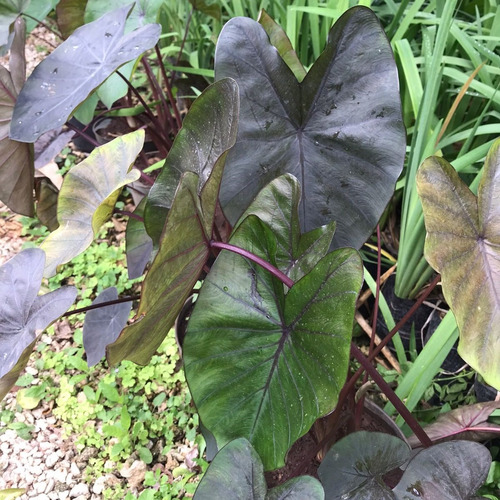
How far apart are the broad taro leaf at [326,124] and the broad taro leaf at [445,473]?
377 millimetres

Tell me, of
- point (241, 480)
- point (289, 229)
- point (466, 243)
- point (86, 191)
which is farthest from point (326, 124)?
point (241, 480)

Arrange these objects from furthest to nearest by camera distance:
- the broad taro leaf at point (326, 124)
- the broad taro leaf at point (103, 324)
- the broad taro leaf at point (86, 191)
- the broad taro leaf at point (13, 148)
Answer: the broad taro leaf at point (103, 324) < the broad taro leaf at point (13, 148) < the broad taro leaf at point (86, 191) < the broad taro leaf at point (326, 124)

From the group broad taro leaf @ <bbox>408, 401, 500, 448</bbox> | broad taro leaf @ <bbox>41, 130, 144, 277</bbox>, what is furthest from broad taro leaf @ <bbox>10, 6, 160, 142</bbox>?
broad taro leaf @ <bbox>408, 401, 500, 448</bbox>

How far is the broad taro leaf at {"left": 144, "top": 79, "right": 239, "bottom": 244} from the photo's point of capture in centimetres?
75

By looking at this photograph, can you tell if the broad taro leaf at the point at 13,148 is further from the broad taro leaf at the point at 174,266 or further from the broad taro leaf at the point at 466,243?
the broad taro leaf at the point at 466,243

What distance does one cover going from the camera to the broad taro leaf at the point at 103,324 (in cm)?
132

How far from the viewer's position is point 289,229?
0.81 m

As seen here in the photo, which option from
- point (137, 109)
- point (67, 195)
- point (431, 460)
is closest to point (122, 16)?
point (67, 195)

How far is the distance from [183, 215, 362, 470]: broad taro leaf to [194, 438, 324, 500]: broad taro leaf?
2.0 inches

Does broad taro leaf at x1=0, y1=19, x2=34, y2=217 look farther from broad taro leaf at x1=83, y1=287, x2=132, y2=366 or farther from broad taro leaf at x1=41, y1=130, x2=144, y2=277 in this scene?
broad taro leaf at x1=83, y1=287, x2=132, y2=366

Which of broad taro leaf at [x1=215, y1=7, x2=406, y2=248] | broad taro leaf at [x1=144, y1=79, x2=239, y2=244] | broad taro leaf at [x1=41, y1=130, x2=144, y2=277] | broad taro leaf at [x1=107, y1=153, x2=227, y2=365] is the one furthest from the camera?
broad taro leaf at [x1=41, y1=130, x2=144, y2=277]

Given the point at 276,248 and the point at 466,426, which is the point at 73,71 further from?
the point at 466,426

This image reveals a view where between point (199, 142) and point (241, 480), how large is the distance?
512 mm

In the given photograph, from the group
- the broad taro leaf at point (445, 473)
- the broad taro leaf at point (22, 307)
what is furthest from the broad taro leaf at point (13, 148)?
the broad taro leaf at point (445, 473)
